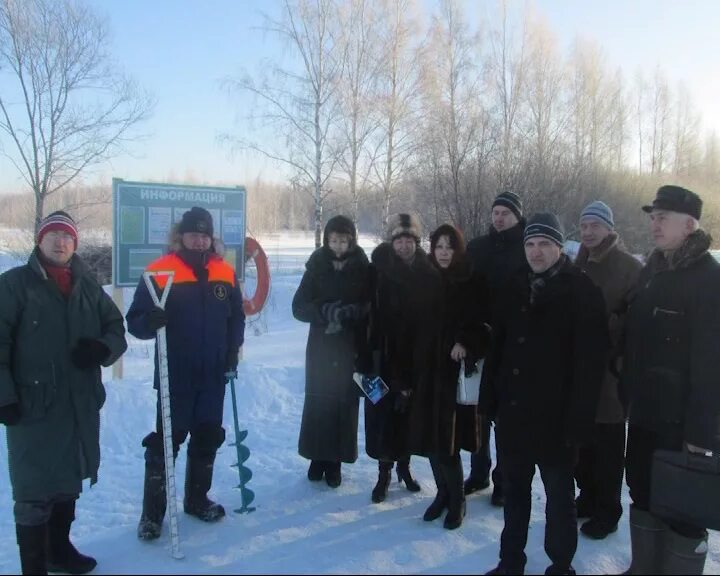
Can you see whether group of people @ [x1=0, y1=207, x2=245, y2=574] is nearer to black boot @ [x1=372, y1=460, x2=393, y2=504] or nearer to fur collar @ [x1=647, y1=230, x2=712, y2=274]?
black boot @ [x1=372, y1=460, x2=393, y2=504]

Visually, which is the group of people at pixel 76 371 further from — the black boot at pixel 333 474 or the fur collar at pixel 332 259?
the black boot at pixel 333 474

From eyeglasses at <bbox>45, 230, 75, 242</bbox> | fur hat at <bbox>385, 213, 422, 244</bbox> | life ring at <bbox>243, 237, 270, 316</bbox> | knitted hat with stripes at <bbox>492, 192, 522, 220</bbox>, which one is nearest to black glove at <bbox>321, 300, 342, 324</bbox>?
fur hat at <bbox>385, 213, 422, 244</bbox>

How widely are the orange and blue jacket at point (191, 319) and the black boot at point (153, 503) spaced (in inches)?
19.7

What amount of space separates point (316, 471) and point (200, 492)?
0.91 meters

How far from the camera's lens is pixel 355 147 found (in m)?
17.1

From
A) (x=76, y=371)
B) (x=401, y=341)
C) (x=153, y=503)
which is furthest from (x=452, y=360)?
(x=76, y=371)

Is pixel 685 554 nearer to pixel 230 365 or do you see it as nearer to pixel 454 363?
pixel 454 363

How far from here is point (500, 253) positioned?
387 centimetres

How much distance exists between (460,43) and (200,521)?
20552 millimetres

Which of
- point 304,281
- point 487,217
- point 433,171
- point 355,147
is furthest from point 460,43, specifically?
point 304,281

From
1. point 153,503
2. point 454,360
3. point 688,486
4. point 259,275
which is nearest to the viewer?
point 688,486

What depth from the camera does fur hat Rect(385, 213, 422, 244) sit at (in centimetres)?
364

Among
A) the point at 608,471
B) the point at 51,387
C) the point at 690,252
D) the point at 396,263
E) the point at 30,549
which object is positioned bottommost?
the point at 30,549

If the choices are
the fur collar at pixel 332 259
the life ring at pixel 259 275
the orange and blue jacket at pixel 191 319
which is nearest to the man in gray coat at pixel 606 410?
the fur collar at pixel 332 259
